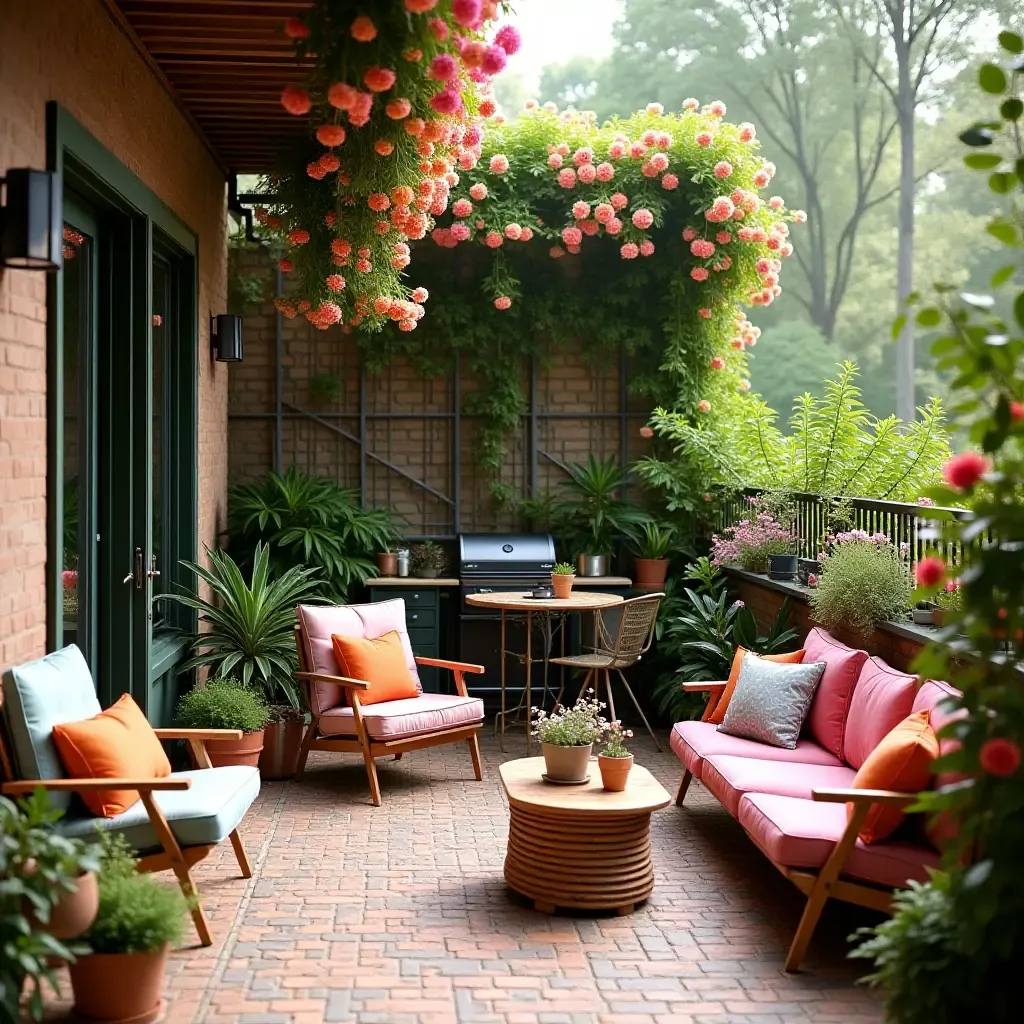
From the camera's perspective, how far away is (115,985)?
3.55m

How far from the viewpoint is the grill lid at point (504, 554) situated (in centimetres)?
838

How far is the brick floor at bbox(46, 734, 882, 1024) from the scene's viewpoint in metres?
3.79

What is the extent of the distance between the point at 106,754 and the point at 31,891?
1.09 meters

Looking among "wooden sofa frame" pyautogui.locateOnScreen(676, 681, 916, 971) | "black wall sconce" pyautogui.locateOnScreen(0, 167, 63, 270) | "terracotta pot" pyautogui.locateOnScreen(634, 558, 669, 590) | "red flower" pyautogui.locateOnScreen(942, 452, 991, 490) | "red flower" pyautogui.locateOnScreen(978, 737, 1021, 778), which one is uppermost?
"black wall sconce" pyautogui.locateOnScreen(0, 167, 63, 270)

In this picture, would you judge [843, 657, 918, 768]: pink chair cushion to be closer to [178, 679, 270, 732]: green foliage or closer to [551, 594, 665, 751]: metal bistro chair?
[551, 594, 665, 751]: metal bistro chair

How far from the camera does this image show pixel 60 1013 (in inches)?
144

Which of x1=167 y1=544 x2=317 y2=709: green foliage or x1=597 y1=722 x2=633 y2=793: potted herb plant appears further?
x1=167 y1=544 x2=317 y2=709: green foliage

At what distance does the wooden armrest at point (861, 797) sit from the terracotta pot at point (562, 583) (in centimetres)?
Result: 365

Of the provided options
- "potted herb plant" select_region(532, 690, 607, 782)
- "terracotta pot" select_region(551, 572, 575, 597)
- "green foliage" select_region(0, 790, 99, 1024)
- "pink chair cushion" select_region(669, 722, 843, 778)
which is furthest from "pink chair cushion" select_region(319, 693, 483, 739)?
"green foliage" select_region(0, 790, 99, 1024)

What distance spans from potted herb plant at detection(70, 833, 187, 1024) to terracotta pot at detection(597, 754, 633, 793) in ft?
5.96

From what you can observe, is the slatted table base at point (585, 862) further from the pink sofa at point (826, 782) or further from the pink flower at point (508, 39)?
the pink flower at point (508, 39)

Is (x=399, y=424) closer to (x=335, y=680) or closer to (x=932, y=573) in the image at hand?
(x=335, y=680)

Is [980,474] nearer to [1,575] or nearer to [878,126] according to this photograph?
[1,575]

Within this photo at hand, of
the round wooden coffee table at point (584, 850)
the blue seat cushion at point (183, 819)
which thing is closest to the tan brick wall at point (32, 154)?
the blue seat cushion at point (183, 819)
